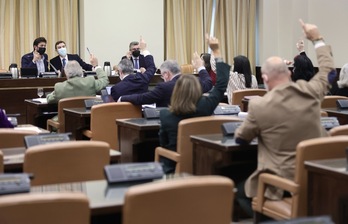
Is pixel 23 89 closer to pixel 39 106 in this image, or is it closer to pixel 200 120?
pixel 39 106

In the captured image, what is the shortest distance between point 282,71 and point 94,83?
3808 millimetres

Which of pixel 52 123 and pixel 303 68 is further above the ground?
pixel 303 68

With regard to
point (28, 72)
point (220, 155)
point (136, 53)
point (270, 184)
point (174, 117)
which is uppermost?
point (136, 53)

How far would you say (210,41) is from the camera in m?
4.73

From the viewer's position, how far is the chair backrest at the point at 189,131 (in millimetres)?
4184

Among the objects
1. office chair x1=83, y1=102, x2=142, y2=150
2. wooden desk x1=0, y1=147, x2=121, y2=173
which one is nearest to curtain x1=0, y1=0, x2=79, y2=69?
office chair x1=83, y1=102, x2=142, y2=150

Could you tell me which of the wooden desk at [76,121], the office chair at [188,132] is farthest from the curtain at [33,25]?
the office chair at [188,132]

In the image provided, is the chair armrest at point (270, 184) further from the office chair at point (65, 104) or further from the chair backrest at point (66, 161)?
the office chair at point (65, 104)

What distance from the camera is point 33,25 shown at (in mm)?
10266

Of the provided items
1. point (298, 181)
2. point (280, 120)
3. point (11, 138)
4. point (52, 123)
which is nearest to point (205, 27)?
point (52, 123)

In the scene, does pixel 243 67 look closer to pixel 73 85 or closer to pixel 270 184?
pixel 73 85

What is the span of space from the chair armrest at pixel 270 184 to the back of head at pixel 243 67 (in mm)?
3955

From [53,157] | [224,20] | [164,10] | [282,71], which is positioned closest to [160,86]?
[282,71]

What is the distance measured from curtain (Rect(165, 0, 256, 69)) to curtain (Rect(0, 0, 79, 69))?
188 centimetres
